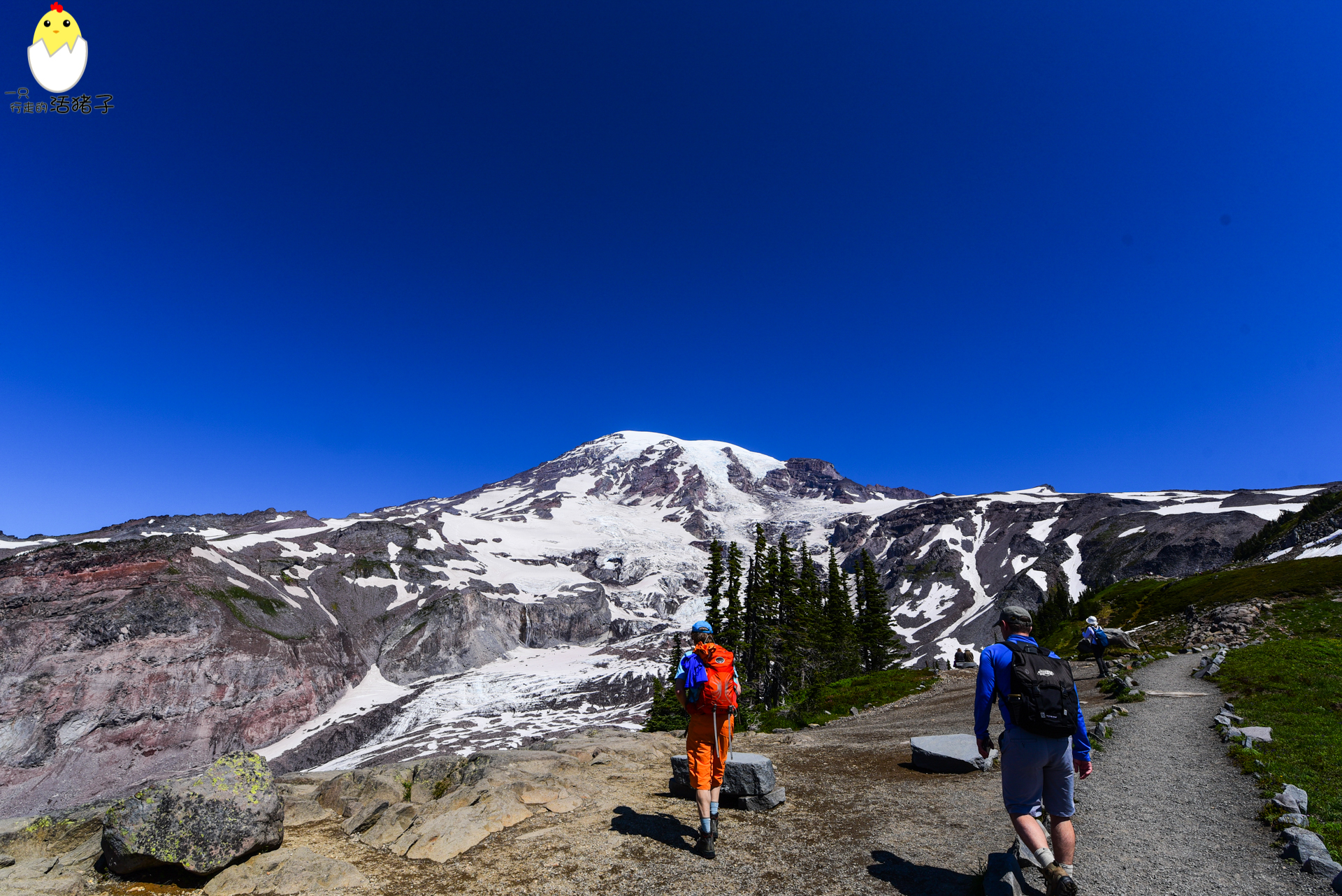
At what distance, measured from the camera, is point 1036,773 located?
19.2 feet

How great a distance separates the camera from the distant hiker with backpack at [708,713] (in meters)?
8.02

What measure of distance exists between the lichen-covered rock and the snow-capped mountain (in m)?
82.5

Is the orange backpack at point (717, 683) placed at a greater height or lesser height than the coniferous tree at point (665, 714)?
greater

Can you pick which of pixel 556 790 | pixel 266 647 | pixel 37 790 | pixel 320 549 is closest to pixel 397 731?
pixel 266 647

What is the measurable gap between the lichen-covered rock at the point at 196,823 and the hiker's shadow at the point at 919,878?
771 cm

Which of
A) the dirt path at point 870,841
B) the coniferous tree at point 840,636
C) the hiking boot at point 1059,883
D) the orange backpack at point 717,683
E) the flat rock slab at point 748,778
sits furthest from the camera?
the coniferous tree at point 840,636

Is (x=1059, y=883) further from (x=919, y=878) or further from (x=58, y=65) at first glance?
(x=58, y=65)

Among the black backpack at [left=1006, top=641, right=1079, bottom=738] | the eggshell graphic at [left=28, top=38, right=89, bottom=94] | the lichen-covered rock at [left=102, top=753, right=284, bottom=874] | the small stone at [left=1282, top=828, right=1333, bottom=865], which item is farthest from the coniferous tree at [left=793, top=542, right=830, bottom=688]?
the eggshell graphic at [left=28, top=38, right=89, bottom=94]

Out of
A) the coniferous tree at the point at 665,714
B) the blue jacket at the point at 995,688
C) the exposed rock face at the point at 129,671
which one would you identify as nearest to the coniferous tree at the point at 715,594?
the coniferous tree at the point at 665,714

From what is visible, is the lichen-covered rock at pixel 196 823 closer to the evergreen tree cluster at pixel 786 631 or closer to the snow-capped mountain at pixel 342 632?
the evergreen tree cluster at pixel 786 631

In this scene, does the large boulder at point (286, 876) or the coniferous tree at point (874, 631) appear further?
the coniferous tree at point (874, 631)

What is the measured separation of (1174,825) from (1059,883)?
4967mm

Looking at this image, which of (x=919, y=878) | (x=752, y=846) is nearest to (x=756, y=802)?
(x=752, y=846)

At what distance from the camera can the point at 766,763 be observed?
10.0 meters
